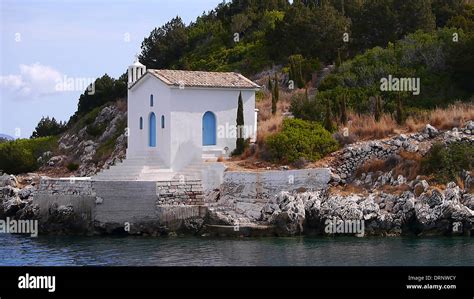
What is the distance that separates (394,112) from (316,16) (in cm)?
1301

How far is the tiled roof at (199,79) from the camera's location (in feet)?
120

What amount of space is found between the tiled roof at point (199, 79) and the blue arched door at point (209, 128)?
1399mm

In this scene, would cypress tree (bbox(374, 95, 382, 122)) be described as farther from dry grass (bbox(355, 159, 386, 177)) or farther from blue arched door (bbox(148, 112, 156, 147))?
blue arched door (bbox(148, 112, 156, 147))

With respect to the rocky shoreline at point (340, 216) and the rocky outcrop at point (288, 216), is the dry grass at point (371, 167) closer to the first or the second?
the rocky shoreline at point (340, 216)

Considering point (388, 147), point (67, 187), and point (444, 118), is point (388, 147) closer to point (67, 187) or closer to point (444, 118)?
point (444, 118)

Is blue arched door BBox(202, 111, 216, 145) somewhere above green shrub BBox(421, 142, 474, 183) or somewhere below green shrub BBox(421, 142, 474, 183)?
above

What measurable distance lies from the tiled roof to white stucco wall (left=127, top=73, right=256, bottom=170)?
0.25 meters

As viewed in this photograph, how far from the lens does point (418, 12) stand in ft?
163

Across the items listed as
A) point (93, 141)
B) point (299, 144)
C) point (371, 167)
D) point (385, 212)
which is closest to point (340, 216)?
point (385, 212)

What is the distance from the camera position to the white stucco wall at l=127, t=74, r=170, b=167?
36.4 metres

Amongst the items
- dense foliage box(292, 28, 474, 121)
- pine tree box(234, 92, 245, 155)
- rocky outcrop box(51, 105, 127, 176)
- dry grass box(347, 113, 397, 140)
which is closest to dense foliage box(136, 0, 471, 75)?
dense foliage box(292, 28, 474, 121)

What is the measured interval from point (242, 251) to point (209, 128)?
1191 centimetres
